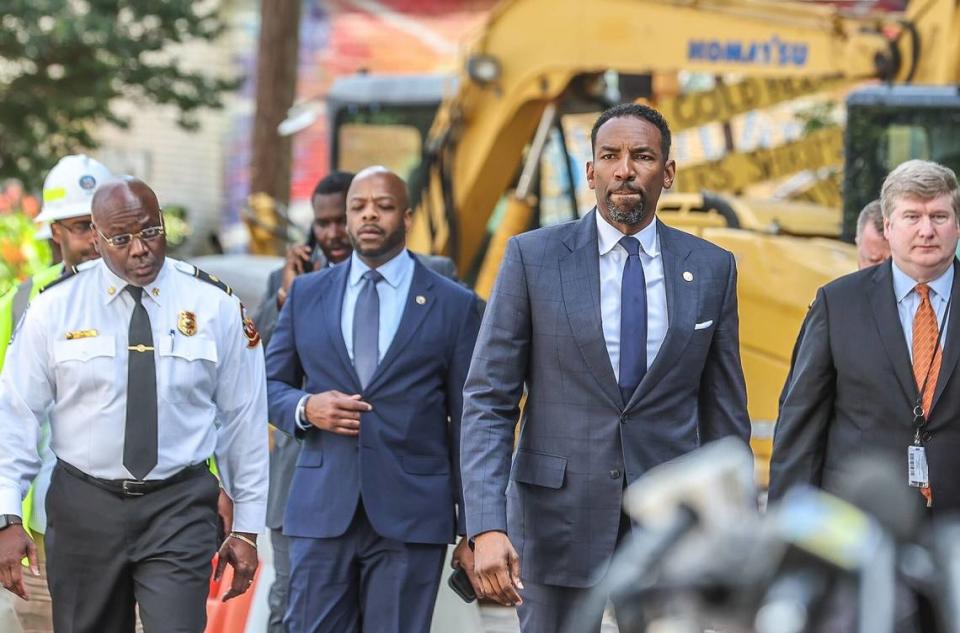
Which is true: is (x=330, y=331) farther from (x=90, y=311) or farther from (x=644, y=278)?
(x=644, y=278)

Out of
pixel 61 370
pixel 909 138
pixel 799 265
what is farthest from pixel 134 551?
pixel 909 138

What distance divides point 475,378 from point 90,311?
1.33 metres

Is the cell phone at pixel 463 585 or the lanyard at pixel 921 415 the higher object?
the lanyard at pixel 921 415

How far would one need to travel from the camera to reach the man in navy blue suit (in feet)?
20.9

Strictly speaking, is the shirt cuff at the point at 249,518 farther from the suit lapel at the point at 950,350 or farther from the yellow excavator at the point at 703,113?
the yellow excavator at the point at 703,113

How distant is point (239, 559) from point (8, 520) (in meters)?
0.79

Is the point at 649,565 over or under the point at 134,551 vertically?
over

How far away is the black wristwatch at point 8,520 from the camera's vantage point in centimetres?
562

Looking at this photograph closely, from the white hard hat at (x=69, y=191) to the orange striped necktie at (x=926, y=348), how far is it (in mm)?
3348

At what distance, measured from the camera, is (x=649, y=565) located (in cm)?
255

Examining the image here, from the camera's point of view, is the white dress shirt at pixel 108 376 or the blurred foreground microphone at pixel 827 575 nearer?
the blurred foreground microphone at pixel 827 575

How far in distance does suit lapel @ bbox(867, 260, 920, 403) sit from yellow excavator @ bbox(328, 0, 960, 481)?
5626 millimetres

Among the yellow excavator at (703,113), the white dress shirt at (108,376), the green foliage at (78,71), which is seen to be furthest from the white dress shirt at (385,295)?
the green foliage at (78,71)

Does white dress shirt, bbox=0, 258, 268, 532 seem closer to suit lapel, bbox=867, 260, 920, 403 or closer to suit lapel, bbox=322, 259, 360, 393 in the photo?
suit lapel, bbox=322, 259, 360, 393
